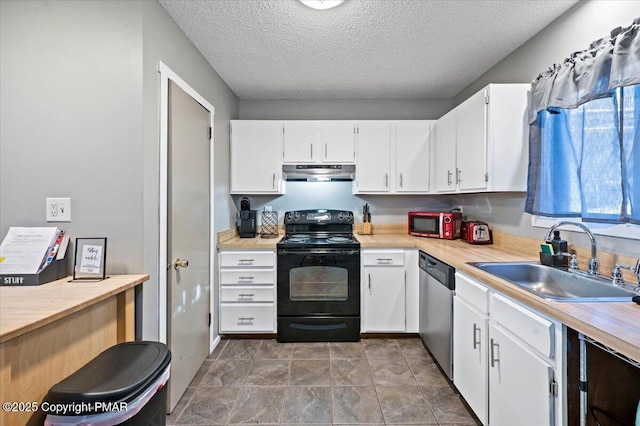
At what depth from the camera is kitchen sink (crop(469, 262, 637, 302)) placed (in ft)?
4.32

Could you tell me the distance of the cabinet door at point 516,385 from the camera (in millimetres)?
1174

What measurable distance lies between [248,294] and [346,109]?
2296 millimetres

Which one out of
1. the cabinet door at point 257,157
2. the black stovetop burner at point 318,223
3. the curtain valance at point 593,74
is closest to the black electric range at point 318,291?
the black stovetop burner at point 318,223

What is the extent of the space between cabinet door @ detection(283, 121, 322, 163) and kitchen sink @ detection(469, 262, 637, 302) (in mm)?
1925

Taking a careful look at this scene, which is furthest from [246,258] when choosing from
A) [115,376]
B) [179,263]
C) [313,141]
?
[115,376]

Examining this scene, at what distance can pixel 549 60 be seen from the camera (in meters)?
1.97

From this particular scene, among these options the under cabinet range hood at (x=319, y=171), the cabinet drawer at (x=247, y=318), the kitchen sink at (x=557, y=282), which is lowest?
the cabinet drawer at (x=247, y=318)

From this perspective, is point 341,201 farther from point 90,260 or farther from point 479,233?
point 90,260

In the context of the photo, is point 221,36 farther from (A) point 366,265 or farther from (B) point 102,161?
(A) point 366,265

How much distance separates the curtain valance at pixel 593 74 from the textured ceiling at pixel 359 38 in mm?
464

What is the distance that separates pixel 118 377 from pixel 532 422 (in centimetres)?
162

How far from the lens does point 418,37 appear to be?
214cm

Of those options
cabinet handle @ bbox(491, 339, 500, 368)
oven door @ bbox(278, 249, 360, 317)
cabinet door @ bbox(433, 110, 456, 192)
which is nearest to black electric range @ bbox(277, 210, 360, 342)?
oven door @ bbox(278, 249, 360, 317)

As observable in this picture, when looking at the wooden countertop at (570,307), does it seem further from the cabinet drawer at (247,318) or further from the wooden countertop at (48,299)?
the wooden countertop at (48,299)
